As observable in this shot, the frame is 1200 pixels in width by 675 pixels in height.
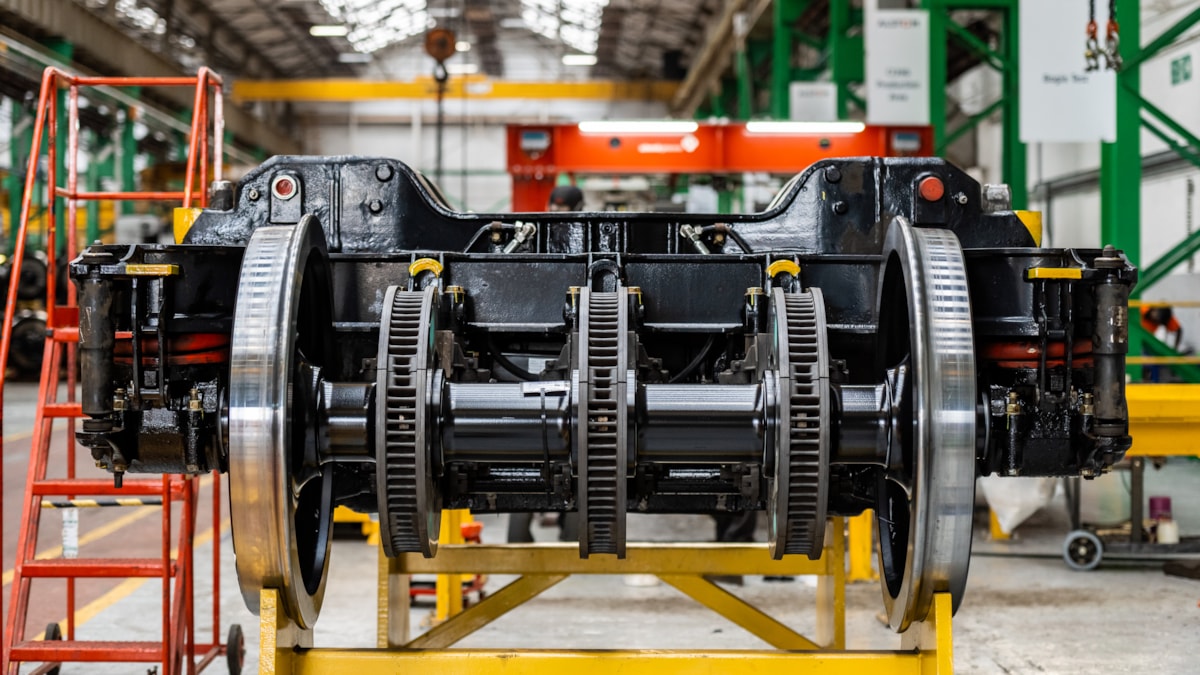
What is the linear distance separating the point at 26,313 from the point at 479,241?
588 inches

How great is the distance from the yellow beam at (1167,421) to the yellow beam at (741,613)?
1632 mm

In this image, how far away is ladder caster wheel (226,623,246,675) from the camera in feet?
13.2

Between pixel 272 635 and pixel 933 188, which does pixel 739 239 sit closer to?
pixel 933 188

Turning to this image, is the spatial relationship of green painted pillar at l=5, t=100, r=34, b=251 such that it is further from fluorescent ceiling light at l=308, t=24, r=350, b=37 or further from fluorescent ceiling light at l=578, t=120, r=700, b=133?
fluorescent ceiling light at l=308, t=24, r=350, b=37

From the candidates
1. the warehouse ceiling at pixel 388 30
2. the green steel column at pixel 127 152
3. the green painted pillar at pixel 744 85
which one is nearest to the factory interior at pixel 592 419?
the green painted pillar at pixel 744 85

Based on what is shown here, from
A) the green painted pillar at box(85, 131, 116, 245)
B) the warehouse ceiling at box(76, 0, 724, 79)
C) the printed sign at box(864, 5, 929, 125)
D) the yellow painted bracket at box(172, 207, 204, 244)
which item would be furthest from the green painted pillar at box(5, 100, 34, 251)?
the yellow painted bracket at box(172, 207, 204, 244)

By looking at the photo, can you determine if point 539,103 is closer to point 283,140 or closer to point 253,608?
point 283,140

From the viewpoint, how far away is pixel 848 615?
509 centimetres

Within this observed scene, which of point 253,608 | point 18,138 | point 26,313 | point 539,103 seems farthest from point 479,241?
point 539,103

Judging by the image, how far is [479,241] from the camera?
10.1ft

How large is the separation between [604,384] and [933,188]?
120 centimetres

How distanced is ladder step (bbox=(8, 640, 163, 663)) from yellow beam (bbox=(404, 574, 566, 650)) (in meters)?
0.78

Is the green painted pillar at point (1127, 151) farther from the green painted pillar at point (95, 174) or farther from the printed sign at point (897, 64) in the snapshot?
the green painted pillar at point (95, 174)

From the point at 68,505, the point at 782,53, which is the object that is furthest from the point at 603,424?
the point at 782,53
